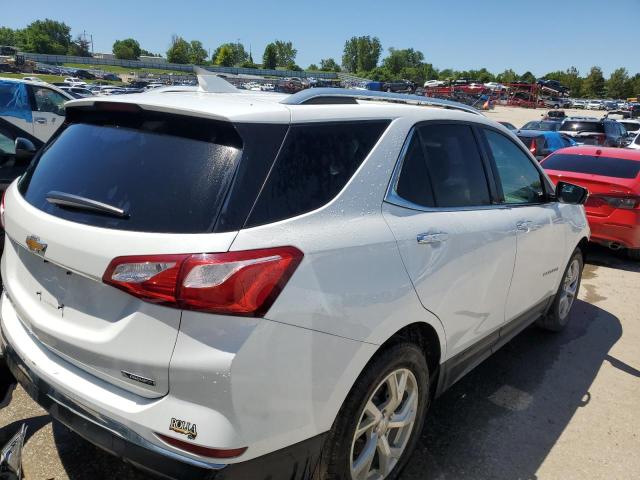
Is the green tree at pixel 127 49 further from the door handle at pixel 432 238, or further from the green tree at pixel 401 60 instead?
the door handle at pixel 432 238

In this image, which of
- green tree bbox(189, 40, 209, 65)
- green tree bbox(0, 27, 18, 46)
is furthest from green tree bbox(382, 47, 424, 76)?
green tree bbox(0, 27, 18, 46)

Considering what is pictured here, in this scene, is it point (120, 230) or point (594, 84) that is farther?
point (594, 84)

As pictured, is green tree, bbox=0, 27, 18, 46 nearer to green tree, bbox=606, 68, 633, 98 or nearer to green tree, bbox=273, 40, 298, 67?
green tree, bbox=273, 40, 298, 67

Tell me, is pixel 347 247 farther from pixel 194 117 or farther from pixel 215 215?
pixel 194 117

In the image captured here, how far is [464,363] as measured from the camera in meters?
2.94

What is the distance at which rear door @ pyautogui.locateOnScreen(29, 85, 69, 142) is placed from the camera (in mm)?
8586

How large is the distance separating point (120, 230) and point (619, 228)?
673 cm

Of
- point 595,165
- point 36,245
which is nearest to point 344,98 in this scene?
point 36,245

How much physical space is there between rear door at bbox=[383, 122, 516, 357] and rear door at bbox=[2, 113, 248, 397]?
0.84 m

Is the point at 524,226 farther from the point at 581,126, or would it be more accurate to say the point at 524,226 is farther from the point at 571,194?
the point at 581,126

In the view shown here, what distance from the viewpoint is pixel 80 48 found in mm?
147000

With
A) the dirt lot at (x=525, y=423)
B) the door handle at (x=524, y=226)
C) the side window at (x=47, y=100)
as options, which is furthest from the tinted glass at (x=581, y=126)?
the door handle at (x=524, y=226)

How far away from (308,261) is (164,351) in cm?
57

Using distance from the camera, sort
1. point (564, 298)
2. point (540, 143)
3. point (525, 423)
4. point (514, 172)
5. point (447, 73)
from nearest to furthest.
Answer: point (525, 423), point (514, 172), point (564, 298), point (540, 143), point (447, 73)
